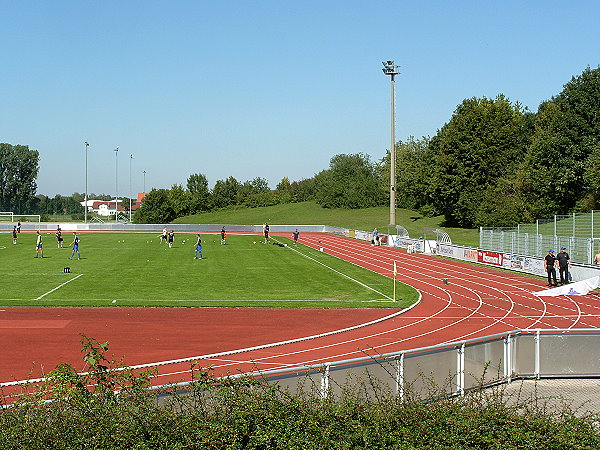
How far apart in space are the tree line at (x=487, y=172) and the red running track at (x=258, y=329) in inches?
1350

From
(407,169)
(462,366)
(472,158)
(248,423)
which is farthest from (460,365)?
(407,169)

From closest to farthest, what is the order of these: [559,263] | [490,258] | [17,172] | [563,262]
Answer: [563,262] → [559,263] → [490,258] → [17,172]

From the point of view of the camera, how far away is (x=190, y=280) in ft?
124

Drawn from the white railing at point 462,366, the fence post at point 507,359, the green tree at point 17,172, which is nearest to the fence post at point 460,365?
the white railing at point 462,366

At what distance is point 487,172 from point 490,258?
46.3 m

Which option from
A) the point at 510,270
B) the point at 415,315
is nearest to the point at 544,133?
the point at 510,270

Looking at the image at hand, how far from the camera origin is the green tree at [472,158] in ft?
297

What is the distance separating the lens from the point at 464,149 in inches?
3588

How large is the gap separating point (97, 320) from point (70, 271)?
1750cm

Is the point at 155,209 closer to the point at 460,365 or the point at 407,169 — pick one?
the point at 407,169

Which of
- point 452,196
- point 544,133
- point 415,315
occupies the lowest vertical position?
point 415,315

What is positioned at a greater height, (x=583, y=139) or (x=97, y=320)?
(x=583, y=139)

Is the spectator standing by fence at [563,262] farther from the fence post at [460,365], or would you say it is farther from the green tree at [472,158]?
the green tree at [472,158]

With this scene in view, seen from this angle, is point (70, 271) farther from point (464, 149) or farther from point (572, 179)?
point (464, 149)
